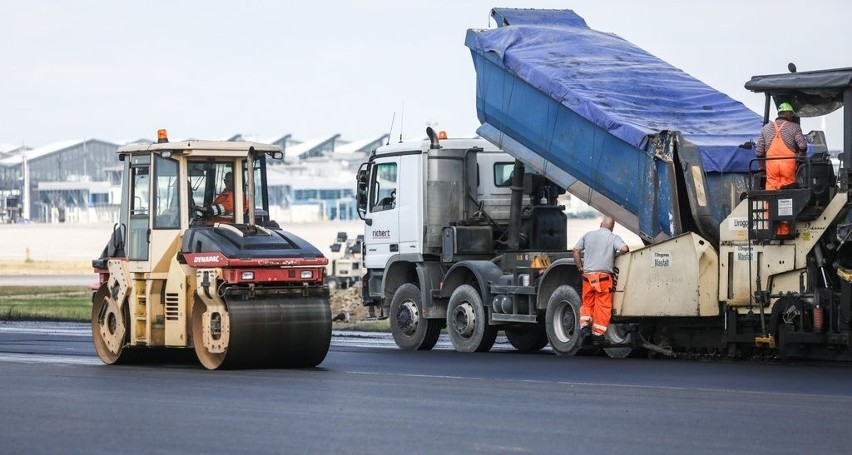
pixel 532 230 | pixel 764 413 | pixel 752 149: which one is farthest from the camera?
pixel 532 230

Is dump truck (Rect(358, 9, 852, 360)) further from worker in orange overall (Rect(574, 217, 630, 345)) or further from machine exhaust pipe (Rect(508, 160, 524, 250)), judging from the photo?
worker in orange overall (Rect(574, 217, 630, 345))

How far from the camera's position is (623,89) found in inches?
789

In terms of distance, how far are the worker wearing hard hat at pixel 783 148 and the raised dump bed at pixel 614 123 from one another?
1064 mm

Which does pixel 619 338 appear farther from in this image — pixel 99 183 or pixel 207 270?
pixel 99 183

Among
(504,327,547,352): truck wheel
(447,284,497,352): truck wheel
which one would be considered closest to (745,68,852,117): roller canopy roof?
(447,284,497,352): truck wheel

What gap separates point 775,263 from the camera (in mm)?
17375

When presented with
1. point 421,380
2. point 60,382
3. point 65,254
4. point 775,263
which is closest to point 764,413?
point 421,380

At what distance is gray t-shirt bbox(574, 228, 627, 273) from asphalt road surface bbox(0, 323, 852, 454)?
1.25m

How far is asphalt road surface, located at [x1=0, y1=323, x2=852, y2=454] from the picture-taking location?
414 inches

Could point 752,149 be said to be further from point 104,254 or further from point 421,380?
point 104,254

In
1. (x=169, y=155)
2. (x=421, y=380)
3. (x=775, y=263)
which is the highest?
(x=169, y=155)

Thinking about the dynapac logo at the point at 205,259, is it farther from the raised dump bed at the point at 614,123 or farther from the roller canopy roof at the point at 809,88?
the roller canopy roof at the point at 809,88

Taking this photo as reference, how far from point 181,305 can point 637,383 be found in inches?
203

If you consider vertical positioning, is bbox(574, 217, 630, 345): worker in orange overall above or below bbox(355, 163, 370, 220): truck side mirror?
below
